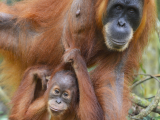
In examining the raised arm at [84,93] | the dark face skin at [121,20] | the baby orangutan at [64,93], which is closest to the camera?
the dark face skin at [121,20]

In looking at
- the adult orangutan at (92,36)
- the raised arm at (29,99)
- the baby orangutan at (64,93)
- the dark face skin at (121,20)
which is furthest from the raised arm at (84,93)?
the raised arm at (29,99)

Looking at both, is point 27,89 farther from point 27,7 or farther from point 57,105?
point 27,7

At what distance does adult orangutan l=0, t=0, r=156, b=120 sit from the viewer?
7.60 ft

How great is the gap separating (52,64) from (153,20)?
128cm

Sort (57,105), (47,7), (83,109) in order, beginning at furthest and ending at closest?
(47,7)
(57,105)
(83,109)

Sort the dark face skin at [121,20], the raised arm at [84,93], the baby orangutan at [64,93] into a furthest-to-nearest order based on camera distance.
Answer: the baby orangutan at [64,93]
the raised arm at [84,93]
the dark face skin at [121,20]

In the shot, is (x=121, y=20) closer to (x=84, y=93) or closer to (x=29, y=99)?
(x=84, y=93)

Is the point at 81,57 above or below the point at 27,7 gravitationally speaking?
below

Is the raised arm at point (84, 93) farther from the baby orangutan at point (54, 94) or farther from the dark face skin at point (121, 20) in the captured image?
the dark face skin at point (121, 20)

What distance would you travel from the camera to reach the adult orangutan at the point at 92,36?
2.32 metres

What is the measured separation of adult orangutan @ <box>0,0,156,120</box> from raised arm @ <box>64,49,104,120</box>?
0.37 feet

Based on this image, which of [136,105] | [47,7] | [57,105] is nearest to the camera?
[57,105]

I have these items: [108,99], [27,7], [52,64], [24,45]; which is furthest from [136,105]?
[27,7]

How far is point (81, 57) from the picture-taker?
2477mm
